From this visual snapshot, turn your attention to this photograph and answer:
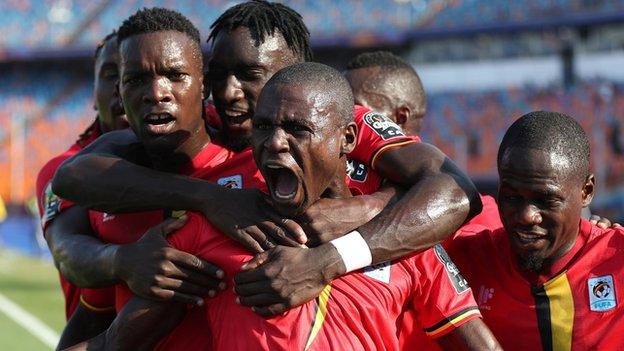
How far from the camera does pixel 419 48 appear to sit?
79.4 ft

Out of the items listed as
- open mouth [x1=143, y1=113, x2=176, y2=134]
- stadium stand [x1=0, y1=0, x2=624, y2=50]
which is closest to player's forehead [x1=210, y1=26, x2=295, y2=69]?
open mouth [x1=143, y1=113, x2=176, y2=134]

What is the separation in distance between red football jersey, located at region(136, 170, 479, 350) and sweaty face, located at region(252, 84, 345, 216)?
0.91 ft

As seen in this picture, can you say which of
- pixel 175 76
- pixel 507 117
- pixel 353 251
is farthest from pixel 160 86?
pixel 507 117

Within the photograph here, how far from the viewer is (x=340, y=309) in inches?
118

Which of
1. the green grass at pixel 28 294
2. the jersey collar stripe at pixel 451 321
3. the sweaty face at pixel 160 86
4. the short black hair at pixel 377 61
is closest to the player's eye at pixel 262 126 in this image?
the sweaty face at pixel 160 86

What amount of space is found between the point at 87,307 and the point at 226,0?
83.8 feet

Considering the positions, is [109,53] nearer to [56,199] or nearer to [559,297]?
[56,199]

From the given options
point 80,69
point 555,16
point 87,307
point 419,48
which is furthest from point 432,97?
point 87,307

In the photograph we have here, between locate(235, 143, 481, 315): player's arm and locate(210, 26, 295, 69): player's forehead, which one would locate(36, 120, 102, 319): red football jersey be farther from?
locate(235, 143, 481, 315): player's arm

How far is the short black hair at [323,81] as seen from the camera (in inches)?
115

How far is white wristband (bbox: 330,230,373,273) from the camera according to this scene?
295cm

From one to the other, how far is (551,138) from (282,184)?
997 millimetres

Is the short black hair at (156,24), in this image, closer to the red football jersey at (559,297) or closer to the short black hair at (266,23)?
the short black hair at (266,23)

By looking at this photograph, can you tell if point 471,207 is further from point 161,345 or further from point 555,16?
point 555,16
